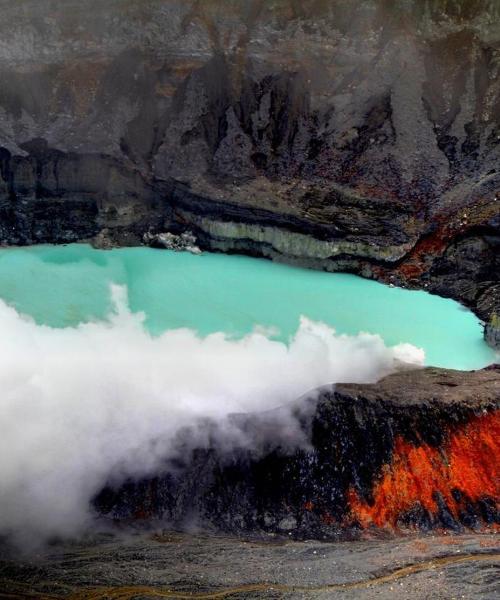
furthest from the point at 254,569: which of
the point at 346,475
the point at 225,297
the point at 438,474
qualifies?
the point at 225,297

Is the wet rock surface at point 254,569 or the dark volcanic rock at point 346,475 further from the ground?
the dark volcanic rock at point 346,475

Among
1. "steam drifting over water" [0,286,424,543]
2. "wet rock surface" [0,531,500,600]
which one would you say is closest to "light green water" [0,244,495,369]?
"steam drifting over water" [0,286,424,543]

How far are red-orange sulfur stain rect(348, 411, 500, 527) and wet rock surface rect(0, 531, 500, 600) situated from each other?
1.42m

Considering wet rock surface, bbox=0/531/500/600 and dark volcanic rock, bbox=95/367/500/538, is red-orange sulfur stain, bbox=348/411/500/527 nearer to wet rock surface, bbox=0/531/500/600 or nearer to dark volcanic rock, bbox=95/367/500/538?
dark volcanic rock, bbox=95/367/500/538

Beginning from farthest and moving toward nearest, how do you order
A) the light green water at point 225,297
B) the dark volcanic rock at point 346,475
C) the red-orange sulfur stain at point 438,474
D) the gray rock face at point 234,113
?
1. the gray rock face at point 234,113
2. the light green water at point 225,297
3. the red-orange sulfur stain at point 438,474
4. the dark volcanic rock at point 346,475

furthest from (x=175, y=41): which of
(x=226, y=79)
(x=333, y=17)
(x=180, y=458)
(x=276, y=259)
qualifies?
(x=180, y=458)

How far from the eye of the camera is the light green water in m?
32.0

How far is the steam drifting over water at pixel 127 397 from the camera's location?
22062mm

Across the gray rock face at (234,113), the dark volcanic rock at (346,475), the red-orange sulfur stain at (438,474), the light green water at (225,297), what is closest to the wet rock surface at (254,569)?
the dark volcanic rock at (346,475)

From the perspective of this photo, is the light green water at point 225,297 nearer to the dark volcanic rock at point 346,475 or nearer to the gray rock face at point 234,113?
the gray rock face at point 234,113

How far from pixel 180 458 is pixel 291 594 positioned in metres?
6.84

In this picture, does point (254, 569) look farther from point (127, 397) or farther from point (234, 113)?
point (234, 113)

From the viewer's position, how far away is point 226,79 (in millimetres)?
43281

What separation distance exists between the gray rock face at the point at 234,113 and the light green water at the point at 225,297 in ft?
7.17
